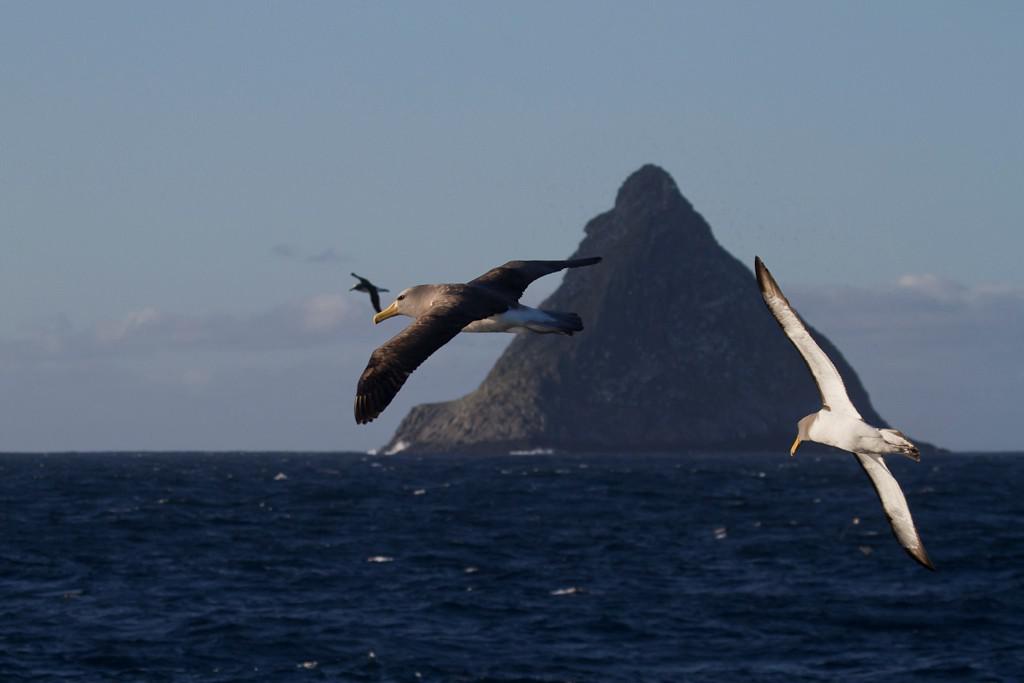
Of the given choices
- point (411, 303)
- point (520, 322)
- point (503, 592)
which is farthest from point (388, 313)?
point (503, 592)

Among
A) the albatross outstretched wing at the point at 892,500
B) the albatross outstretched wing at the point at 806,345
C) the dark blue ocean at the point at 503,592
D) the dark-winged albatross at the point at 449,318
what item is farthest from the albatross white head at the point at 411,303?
the dark blue ocean at the point at 503,592

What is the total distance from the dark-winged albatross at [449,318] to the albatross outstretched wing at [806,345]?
234cm

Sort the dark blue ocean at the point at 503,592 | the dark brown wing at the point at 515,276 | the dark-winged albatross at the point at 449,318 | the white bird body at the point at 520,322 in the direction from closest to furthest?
1. the dark-winged albatross at the point at 449,318
2. the white bird body at the point at 520,322
3. the dark brown wing at the point at 515,276
4. the dark blue ocean at the point at 503,592

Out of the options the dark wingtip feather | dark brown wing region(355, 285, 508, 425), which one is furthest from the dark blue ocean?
the dark wingtip feather

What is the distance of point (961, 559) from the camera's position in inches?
2406

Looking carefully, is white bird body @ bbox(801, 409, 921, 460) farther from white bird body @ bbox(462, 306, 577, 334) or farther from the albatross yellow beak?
the albatross yellow beak

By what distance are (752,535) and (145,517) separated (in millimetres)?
31166

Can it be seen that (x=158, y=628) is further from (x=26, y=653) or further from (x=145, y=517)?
(x=145, y=517)

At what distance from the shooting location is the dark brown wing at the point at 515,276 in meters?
17.1

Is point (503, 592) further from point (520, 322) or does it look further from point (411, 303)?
point (520, 322)

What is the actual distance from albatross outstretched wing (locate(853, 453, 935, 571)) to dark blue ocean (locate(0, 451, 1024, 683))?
79.0ft

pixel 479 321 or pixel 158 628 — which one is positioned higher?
pixel 479 321

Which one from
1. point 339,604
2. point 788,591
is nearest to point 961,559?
point 788,591

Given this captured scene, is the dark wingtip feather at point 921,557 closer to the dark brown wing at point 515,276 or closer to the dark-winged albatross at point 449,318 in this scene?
the dark-winged albatross at point 449,318
